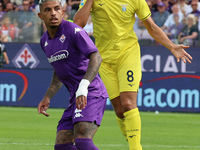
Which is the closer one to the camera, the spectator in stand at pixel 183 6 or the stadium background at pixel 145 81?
the stadium background at pixel 145 81

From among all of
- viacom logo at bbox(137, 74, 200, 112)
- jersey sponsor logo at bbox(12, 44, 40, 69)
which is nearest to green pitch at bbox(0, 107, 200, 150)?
viacom logo at bbox(137, 74, 200, 112)

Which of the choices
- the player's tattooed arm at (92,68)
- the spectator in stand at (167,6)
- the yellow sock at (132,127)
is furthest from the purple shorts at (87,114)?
the spectator in stand at (167,6)

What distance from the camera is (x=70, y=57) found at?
17.9 feet

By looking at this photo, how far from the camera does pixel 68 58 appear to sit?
215 inches

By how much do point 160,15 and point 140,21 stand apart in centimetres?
68

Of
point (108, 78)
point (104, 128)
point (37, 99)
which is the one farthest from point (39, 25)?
point (108, 78)

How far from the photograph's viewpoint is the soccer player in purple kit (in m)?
5.26

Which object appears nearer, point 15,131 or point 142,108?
point 15,131

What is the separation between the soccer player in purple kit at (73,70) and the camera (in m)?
5.26

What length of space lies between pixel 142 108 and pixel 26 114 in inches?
138

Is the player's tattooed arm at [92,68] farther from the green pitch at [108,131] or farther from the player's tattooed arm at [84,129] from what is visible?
the green pitch at [108,131]

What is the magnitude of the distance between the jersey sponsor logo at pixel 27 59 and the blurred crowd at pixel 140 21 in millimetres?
407

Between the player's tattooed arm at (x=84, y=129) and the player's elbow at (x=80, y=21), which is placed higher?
the player's elbow at (x=80, y=21)

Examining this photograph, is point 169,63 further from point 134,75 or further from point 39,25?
point 134,75
